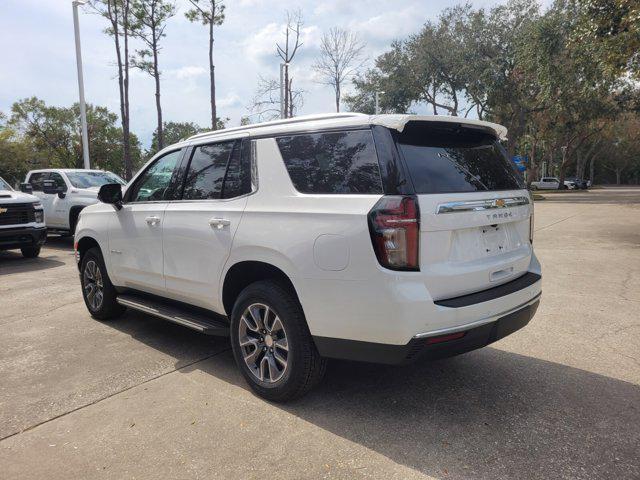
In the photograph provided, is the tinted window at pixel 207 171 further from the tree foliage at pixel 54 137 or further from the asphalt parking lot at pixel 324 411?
the tree foliage at pixel 54 137

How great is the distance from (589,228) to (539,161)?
182 feet

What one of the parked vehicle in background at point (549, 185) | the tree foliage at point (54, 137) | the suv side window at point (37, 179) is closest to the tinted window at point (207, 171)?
the suv side window at point (37, 179)

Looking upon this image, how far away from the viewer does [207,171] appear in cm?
401

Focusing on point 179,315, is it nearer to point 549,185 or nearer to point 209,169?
point 209,169

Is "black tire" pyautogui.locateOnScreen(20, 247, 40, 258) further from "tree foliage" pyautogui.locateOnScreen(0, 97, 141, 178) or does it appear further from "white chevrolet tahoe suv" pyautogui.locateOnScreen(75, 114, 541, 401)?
"tree foliage" pyautogui.locateOnScreen(0, 97, 141, 178)

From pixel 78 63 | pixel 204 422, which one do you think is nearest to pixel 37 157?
pixel 78 63

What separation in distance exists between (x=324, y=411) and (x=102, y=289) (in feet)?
10.6

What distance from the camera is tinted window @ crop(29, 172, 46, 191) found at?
1220cm

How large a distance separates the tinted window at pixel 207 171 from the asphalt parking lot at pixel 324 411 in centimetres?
149

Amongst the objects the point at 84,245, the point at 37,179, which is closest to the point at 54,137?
the point at 37,179

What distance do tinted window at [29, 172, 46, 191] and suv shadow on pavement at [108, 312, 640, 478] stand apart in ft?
33.5

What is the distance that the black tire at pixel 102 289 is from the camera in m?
5.20

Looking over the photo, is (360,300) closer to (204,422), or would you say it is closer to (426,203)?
(426,203)

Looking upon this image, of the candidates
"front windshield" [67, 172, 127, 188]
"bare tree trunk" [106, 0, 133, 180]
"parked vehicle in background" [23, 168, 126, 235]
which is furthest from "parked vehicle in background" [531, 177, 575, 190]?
"parked vehicle in background" [23, 168, 126, 235]
